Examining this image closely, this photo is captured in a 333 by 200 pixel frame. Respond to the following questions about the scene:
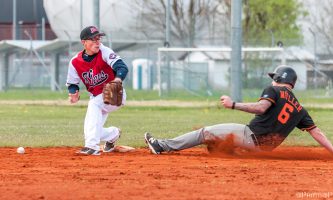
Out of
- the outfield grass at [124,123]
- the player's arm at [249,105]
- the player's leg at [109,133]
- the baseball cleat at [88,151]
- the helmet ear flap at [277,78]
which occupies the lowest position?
the outfield grass at [124,123]

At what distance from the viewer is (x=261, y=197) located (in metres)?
7.93

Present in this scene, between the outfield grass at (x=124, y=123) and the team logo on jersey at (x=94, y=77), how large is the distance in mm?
2080

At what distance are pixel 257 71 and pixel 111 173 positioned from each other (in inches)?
1205

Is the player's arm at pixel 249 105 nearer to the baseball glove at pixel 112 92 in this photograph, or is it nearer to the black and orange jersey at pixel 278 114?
the black and orange jersey at pixel 278 114

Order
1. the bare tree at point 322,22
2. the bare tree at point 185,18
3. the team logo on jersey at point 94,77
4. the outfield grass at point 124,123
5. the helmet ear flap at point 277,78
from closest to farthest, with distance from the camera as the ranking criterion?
the helmet ear flap at point 277,78 → the team logo on jersey at point 94,77 → the outfield grass at point 124,123 → the bare tree at point 322,22 → the bare tree at point 185,18

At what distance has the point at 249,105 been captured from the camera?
36.9 ft

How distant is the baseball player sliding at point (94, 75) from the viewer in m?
12.4

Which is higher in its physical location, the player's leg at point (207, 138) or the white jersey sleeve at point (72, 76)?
the white jersey sleeve at point (72, 76)

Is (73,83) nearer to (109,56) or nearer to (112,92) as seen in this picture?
(109,56)

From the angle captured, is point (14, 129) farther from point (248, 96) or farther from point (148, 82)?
point (148, 82)

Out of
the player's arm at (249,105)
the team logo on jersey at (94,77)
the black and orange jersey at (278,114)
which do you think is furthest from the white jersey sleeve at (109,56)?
the black and orange jersey at (278,114)

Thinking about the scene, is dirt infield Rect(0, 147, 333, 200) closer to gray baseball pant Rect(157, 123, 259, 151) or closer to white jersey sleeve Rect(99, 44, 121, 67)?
gray baseball pant Rect(157, 123, 259, 151)

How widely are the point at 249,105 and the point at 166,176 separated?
2198 mm

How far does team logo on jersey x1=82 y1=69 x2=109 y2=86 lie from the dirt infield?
0.97 metres
